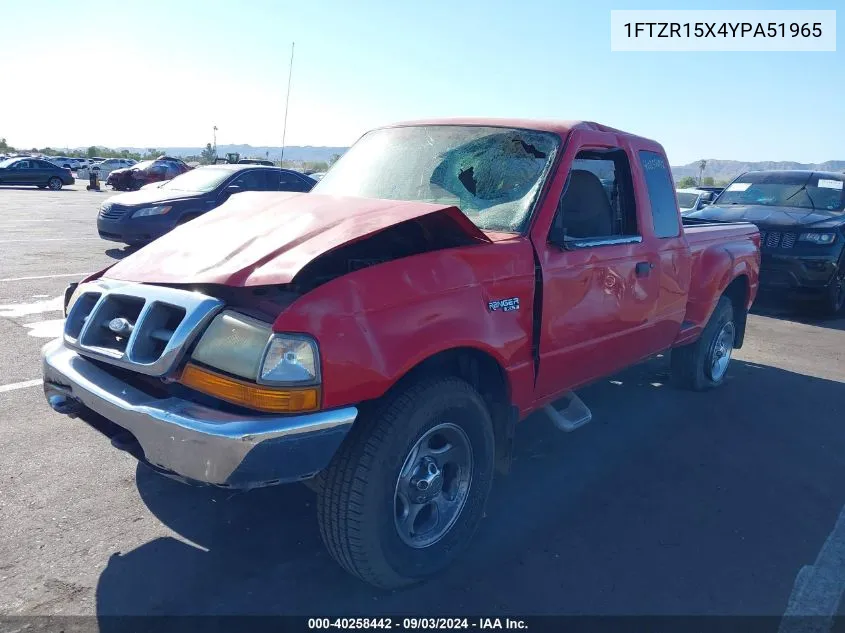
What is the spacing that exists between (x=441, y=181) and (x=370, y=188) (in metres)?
0.46

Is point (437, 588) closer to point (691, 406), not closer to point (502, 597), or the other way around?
point (502, 597)

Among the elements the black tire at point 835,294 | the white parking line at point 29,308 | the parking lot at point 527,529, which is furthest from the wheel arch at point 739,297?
the white parking line at point 29,308

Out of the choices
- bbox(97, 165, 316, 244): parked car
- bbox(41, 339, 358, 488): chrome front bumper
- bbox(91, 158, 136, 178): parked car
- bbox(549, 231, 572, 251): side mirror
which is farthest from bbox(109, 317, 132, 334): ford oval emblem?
bbox(91, 158, 136, 178): parked car

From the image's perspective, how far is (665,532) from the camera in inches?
139

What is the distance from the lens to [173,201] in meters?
11.0

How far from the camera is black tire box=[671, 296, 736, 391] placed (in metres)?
5.71

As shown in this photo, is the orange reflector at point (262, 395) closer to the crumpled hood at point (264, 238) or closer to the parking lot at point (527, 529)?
the crumpled hood at point (264, 238)

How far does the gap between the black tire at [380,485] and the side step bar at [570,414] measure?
106cm

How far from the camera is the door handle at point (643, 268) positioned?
13.8 ft

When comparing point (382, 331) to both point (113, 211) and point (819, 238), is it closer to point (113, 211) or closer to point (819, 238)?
point (819, 238)

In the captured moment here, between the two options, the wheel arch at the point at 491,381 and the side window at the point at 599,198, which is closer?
the wheel arch at the point at 491,381

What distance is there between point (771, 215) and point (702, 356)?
4.97m

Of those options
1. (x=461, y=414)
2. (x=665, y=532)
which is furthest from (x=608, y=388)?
(x=461, y=414)

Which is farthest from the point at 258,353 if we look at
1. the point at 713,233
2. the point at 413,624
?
the point at 713,233
